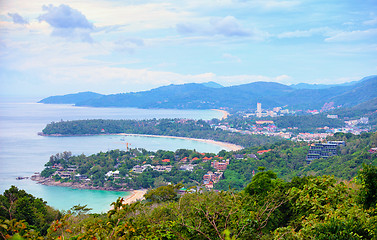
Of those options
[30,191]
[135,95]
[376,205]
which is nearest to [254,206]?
[376,205]

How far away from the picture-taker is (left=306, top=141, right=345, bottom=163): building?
650 inches

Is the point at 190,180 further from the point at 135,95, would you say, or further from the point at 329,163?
the point at 135,95

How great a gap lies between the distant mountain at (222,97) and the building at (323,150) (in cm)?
4073

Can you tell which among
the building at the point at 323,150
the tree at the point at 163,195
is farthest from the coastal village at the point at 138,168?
the tree at the point at 163,195

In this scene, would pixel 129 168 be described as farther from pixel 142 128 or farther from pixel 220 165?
pixel 142 128

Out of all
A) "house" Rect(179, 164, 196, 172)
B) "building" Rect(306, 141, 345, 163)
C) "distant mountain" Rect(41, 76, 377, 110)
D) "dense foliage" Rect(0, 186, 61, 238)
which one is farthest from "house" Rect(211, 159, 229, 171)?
"distant mountain" Rect(41, 76, 377, 110)

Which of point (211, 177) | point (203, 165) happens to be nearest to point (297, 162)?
point (211, 177)

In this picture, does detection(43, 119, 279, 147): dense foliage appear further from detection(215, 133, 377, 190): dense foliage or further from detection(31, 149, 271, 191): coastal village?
detection(215, 133, 377, 190): dense foliage

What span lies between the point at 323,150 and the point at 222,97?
5339cm

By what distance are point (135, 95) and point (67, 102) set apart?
58.7ft

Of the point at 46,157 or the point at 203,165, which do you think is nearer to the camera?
the point at 203,165

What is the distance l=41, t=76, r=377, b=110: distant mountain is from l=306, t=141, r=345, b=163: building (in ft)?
134

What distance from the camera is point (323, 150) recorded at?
17203 millimetres

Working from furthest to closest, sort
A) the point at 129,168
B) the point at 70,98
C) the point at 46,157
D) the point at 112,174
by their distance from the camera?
1. the point at 70,98
2. the point at 46,157
3. the point at 129,168
4. the point at 112,174
